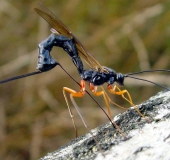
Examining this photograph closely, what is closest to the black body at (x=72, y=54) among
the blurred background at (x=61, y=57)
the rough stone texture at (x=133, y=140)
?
the rough stone texture at (x=133, y=140)

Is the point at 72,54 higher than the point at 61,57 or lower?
higher

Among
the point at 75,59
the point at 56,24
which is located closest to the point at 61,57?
the point at 75,59

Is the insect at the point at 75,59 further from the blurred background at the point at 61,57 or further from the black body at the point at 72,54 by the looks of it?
the blurred background at the point at 61,57

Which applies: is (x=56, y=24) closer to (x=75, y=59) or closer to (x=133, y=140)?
(x=75, y=59)

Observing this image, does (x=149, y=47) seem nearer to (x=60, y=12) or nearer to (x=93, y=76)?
(x=60, y=12)

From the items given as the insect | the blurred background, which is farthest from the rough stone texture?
the blurred background

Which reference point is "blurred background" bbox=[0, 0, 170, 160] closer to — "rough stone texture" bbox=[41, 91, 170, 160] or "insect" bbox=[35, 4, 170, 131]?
"insect" bbox=[35, 4, 170, 131]
